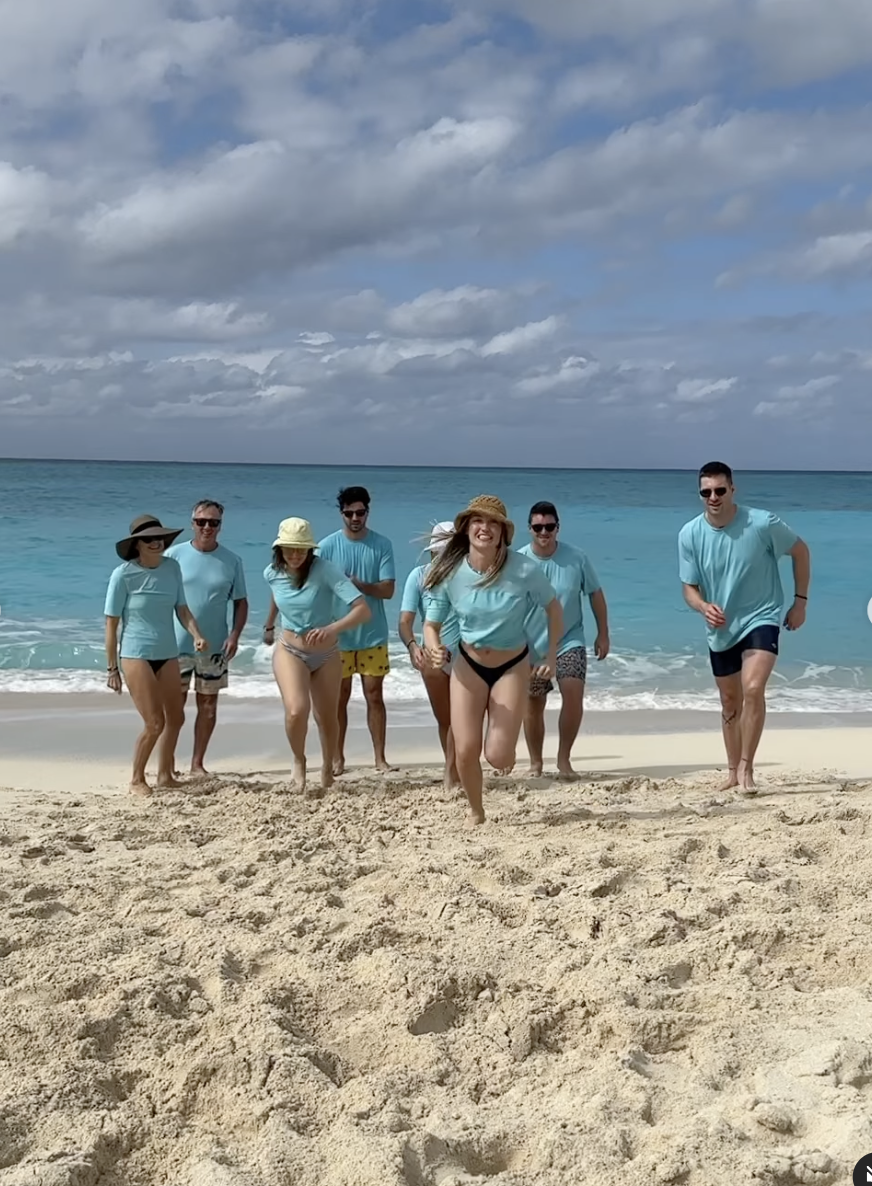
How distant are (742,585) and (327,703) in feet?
8.35

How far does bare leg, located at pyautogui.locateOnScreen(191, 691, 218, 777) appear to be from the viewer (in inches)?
290

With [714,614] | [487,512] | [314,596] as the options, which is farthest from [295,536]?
[714,614]

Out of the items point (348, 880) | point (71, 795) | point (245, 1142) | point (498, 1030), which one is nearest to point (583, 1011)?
point (498, 1030)

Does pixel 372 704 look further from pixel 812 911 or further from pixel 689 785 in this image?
pixel 812 911

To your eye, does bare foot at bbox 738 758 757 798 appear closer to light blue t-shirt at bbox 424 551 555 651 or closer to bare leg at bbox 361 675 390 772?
light blue t-shirt at bbox 424 551 555 651

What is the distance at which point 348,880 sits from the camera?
472cm

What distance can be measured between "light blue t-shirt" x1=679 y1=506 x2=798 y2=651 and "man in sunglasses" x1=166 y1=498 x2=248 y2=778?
2.92 meters

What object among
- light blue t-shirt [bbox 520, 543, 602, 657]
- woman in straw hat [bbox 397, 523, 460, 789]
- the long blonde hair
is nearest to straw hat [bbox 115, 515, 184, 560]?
woman in straw hat [bbox 397, 523, 460, 789]

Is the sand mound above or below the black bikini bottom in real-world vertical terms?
below

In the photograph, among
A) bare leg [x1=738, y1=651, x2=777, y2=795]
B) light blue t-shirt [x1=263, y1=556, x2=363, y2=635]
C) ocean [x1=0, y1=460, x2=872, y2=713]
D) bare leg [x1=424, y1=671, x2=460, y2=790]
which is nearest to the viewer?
bare leg [x1=738, y1=651, x2=777, y2=795]

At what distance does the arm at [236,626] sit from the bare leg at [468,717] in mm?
2131

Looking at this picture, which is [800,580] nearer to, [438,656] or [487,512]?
[487,512]

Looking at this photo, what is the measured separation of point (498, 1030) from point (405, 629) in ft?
12.7

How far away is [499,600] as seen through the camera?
559 cm
